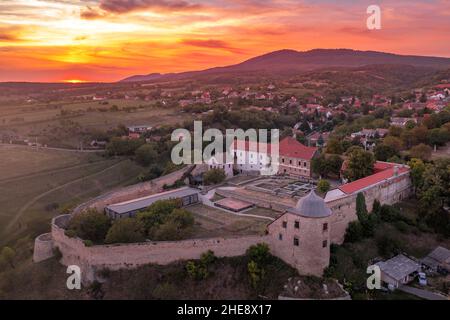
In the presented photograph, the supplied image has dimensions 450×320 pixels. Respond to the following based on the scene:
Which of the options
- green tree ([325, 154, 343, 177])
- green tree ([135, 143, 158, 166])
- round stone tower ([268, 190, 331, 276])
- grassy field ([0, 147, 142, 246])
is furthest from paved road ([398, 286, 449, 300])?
green tree ([135, 143, 158, 166])

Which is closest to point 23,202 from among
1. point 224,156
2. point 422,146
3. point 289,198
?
point 224,156

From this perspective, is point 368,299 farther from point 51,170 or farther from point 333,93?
point 333,93

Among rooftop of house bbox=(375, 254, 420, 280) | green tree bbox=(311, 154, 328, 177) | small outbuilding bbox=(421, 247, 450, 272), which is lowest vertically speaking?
small outbuilding bbox=(421, 247, 450, 272)

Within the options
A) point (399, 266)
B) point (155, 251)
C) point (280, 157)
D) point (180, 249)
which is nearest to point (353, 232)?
point (399, 266)

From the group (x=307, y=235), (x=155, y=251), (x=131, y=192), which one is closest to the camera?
(x=307, y=235)

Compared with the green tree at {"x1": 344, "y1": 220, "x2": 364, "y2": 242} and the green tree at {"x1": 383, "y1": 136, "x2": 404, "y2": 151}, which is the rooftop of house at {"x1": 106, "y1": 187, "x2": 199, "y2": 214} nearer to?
the green tree at {"x1": 344, "y1": 220, "x2": 364, "y2": 242}

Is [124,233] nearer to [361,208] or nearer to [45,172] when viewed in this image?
[361,208]
